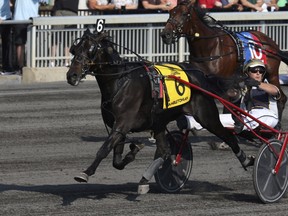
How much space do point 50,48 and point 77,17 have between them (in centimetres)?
74

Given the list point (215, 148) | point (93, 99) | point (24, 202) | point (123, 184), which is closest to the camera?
point (24, 202)

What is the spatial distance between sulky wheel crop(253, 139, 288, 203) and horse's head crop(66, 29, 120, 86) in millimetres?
1743

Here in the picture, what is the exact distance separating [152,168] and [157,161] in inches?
4.0

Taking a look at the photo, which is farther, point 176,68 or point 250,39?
point 250,39

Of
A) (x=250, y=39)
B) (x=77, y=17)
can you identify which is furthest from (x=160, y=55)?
(x=250, y=39)

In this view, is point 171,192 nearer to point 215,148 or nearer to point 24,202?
point 24,202

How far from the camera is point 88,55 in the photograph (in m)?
10.4

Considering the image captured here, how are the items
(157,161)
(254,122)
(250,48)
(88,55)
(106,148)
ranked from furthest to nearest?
(250,48) → (254,122) → (157,161) → (88,55) → (106,148)

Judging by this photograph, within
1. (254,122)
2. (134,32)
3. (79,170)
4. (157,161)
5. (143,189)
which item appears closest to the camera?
(143,189)

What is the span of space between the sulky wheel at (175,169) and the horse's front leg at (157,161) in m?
0.24

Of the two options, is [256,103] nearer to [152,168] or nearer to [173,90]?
[173,90]

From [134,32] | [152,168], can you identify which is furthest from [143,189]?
[134,32]

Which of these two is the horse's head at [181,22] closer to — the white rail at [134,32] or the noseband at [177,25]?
the noseband at [177,25]

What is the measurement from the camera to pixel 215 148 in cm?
1391
